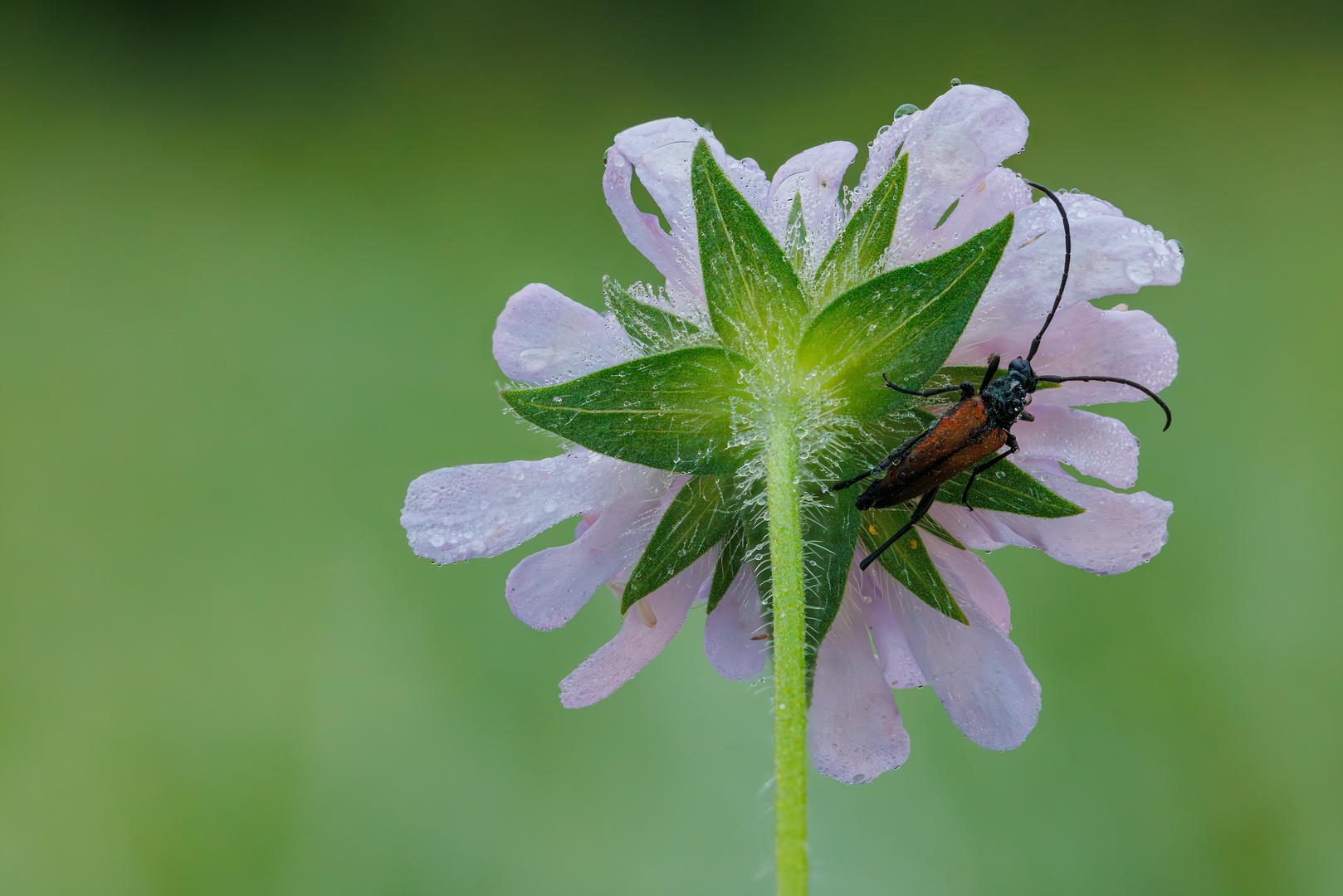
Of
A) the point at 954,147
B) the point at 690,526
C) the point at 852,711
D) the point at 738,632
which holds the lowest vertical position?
the point at 852,711

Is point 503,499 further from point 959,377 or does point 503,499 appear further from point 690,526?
point 959,377

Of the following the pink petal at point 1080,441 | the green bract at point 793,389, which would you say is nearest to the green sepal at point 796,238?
the green bract at point 793,389

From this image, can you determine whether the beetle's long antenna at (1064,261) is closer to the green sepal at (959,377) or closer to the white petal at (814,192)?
the green sepal at (959,377)

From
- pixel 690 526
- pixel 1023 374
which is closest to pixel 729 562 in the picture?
pixel 690 526

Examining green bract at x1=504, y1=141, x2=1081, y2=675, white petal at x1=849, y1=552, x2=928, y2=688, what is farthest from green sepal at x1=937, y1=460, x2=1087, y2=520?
white petal at x1=849, y1=552, x2=928, y2=688

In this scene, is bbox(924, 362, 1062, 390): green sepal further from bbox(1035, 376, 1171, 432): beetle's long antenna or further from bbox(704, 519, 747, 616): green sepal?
bbox(704, 519, 747, 616): green sepal

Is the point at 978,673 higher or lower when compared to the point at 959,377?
lower
